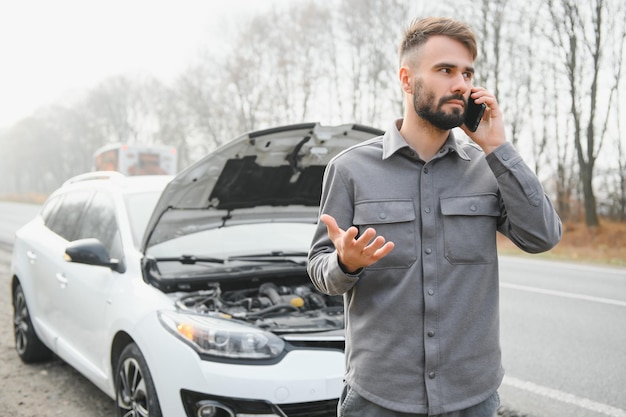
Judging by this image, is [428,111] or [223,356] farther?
[223,356]

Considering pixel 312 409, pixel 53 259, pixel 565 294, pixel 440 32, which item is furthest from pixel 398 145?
pixel 565 294

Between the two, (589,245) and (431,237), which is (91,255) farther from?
(589,245)

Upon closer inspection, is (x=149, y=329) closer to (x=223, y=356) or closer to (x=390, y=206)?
(x=223, y=356)

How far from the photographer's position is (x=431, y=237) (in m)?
1.71

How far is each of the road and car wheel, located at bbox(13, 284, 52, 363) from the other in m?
0.12

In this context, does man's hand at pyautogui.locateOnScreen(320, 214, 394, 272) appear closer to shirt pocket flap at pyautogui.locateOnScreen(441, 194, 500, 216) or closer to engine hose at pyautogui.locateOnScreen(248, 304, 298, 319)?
shirt pocket flap at pyautogui.locateOnScreen(441, 194, 500, 216)

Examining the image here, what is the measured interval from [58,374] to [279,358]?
2.76 metres

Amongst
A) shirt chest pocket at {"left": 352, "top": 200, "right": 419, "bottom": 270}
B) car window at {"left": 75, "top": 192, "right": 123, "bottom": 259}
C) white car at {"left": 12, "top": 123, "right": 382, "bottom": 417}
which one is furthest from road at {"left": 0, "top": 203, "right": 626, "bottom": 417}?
shirt chest pocket at {"left": 352, "top": 200, "right": 419, "bottom": 270}

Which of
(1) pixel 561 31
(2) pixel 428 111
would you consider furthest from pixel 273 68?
(2) pixel 428 111

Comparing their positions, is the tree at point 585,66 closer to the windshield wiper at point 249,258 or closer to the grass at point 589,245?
the grass at point 589,245

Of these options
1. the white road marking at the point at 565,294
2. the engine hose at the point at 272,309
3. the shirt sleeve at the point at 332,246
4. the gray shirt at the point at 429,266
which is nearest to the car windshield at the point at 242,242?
the engine hose at the point at 272,309

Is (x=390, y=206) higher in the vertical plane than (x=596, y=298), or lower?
higher

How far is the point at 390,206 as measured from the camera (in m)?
1.70

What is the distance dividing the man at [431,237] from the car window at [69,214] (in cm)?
351
